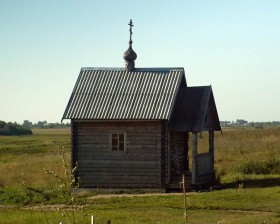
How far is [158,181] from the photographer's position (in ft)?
76.0

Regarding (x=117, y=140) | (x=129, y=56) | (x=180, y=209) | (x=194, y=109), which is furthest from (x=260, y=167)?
(x=180, y=209)

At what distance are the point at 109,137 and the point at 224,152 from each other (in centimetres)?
1397

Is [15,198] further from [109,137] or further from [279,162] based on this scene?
[279,162]

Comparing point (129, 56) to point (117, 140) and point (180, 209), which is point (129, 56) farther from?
point (180, 209)

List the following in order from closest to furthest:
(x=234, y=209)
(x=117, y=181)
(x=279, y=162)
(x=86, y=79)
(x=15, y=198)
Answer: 1. (x=234, y=209)
2. (x=15, y=198)
3. (x=117, y=181)
4. (x=86, y=79)
5. (x=279, y=162)

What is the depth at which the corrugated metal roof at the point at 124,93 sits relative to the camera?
2339 centimetres

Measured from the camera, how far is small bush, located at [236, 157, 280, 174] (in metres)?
27.0

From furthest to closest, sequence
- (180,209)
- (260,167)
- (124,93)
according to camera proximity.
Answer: (260,167) < (124,93) < (180,209)

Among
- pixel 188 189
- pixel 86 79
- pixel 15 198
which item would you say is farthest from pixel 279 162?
pixel 15 198

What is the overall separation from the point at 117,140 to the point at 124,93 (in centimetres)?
231

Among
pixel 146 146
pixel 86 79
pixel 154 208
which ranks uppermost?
pixel 86 79

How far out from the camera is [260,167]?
27.2 metres

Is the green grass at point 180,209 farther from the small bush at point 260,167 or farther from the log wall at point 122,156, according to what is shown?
the small bush at point 260,167

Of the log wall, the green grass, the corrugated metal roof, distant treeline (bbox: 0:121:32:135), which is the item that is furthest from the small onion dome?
distant treeline (bbox: 0:121:32:135)
